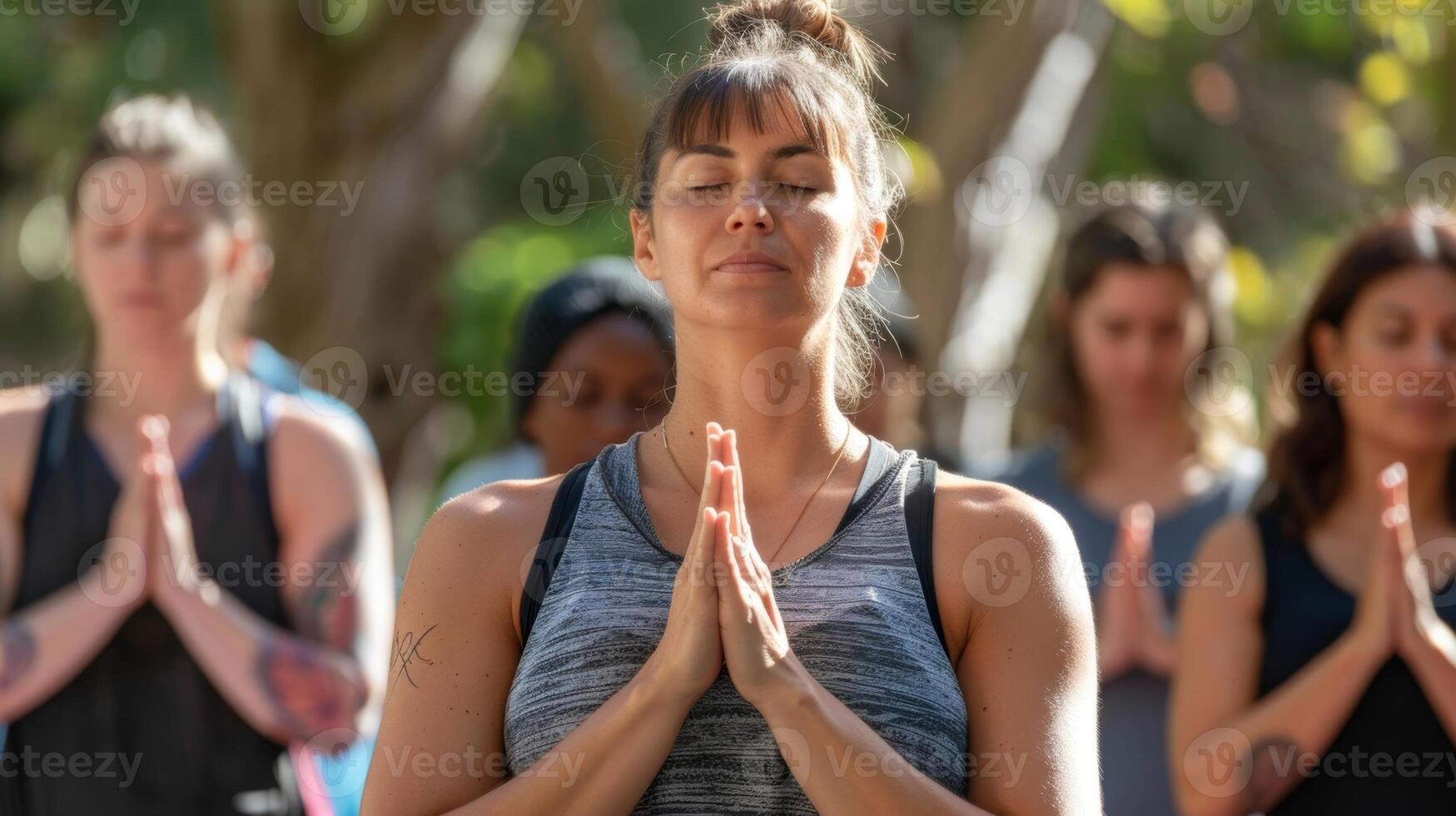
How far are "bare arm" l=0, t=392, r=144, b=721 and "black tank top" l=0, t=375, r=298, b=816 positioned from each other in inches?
0.9

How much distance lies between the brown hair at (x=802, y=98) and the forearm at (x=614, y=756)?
67cm

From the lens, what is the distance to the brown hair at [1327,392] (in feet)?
11.4

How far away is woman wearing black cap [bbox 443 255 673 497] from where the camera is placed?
383cm

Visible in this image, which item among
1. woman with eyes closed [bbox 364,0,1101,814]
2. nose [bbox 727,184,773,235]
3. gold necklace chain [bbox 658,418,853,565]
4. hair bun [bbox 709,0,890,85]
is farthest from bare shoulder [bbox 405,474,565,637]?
hair bun [bbox 709,0,890,85]

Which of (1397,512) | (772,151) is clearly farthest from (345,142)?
(772,151)

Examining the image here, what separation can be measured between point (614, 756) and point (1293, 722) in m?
1.55

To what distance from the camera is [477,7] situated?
6566 mm

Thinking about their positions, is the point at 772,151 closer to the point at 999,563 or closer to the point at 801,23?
the point at 801,23

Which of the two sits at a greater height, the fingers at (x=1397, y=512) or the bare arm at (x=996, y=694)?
the fingers at (x=1397, y=512)

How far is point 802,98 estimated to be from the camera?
7.67ft

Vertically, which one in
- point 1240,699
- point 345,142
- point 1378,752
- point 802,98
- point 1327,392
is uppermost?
point 345,142

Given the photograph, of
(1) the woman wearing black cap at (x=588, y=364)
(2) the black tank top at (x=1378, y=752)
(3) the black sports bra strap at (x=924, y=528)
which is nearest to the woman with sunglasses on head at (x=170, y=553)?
(1) the woman wearing black cap at (x=588, y=364)

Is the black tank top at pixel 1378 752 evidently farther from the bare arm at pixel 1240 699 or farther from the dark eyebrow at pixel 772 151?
the dark eyebrow at pixel 772 151

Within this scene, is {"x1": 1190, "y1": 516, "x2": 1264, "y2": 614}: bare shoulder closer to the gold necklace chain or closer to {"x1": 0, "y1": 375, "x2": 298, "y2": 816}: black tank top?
the gold necklace chain
